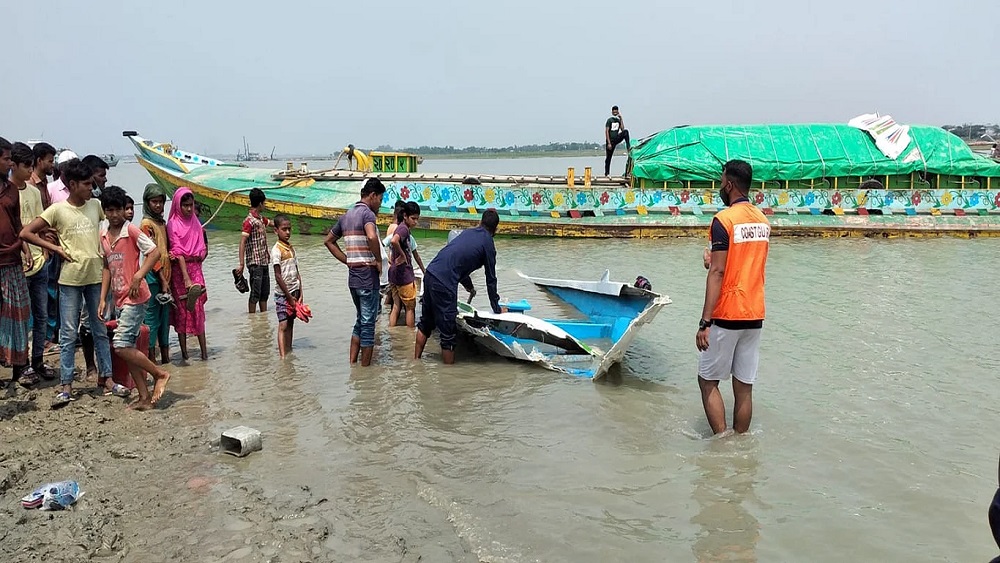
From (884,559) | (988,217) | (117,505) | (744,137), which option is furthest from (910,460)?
(988,217)

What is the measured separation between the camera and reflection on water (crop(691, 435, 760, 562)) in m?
3.41

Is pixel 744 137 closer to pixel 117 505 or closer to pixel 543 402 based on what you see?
pixel 543 402

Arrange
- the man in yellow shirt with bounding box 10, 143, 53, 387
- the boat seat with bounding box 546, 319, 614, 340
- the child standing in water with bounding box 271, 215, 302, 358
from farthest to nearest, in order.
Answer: the boat seat with bounding box 546, 319, 614, 340, the child standing in water with bounding box 271, 215, 302, 358, the man in yellow shirt with bounding box 10, 143, 53, 387

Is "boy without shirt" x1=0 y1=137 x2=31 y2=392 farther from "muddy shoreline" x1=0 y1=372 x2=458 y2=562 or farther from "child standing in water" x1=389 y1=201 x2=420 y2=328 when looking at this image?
"child standing in water" x1=389 y1=201 x2=420 y2=328

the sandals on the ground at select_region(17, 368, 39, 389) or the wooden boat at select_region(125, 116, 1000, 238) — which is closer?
the sandals on the ground at select_region(17, 368, 39, 389)

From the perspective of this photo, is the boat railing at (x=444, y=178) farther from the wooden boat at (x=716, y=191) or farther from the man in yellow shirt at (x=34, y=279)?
the man in yellow shirt at (x=34, y=279)

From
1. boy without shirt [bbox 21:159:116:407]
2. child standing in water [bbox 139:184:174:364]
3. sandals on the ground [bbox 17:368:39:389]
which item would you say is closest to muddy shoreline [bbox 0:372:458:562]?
sandals on the ground [bbox 17:368:39:389]

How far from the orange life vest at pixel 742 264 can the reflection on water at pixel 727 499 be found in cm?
91

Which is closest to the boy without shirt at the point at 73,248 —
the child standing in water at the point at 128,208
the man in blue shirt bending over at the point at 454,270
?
the child standing in water at the point at 128,208

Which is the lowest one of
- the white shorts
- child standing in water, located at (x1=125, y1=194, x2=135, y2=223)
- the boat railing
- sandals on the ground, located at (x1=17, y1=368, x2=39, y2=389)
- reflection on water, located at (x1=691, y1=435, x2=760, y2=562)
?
reflection on water, located at (x1=691, y1=435, x2=760, y2=562)

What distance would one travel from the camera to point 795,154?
17.3 metres

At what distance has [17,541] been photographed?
10.3 feet

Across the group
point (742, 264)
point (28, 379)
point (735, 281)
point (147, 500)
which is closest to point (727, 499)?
point (735, 281)

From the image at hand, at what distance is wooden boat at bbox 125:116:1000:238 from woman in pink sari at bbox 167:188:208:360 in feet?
34.2
